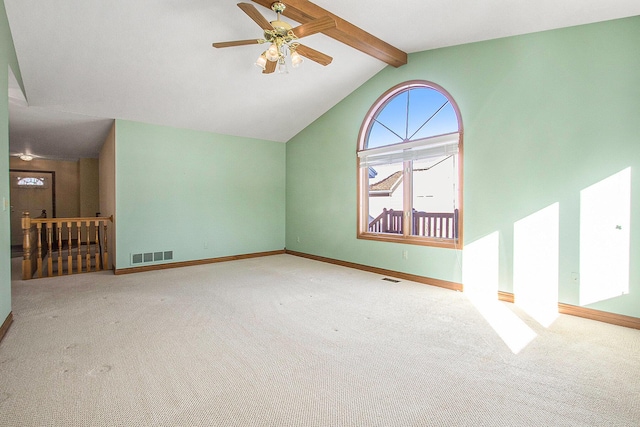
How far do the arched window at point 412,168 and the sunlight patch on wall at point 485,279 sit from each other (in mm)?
269

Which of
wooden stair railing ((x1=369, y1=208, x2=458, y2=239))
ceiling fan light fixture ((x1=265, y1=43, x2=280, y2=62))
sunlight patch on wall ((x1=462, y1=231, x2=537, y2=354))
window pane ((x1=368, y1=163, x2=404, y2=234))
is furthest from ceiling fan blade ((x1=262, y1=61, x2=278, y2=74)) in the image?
sunlight patch on wall ((x1=462, y1=231, x2=537, y2=354))

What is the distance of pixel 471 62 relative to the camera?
4.04m

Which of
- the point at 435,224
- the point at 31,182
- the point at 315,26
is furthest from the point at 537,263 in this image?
the point at 31,182

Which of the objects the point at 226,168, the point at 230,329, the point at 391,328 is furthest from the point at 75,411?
the point at 226,168

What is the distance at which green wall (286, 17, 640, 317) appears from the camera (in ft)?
9.93

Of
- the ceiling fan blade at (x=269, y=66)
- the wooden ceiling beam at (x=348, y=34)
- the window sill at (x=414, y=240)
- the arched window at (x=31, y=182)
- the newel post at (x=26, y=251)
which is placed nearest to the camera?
the wooden ceiling beam at (x=348, y=34)

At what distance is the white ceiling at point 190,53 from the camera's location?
310 cm

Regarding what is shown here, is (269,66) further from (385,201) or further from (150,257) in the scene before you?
(150,257)

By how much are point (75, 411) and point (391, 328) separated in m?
2.35

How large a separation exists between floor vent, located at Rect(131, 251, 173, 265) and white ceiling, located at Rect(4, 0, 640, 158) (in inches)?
88.2

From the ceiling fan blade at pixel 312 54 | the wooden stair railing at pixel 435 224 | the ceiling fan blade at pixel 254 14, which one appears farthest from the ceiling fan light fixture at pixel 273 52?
the wooden stair railing at pixel 435 224

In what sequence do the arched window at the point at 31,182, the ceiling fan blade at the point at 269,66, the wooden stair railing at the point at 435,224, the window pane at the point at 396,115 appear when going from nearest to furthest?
the ceiling fan blade at the point at 269,66, the wooden stair railing at the point at 435,224, the window pane at the point at 396,115, the arched window at the point at 31,182

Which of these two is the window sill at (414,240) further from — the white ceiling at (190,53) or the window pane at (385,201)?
the white ceiling at (190,53)

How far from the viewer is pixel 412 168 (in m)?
4.78
